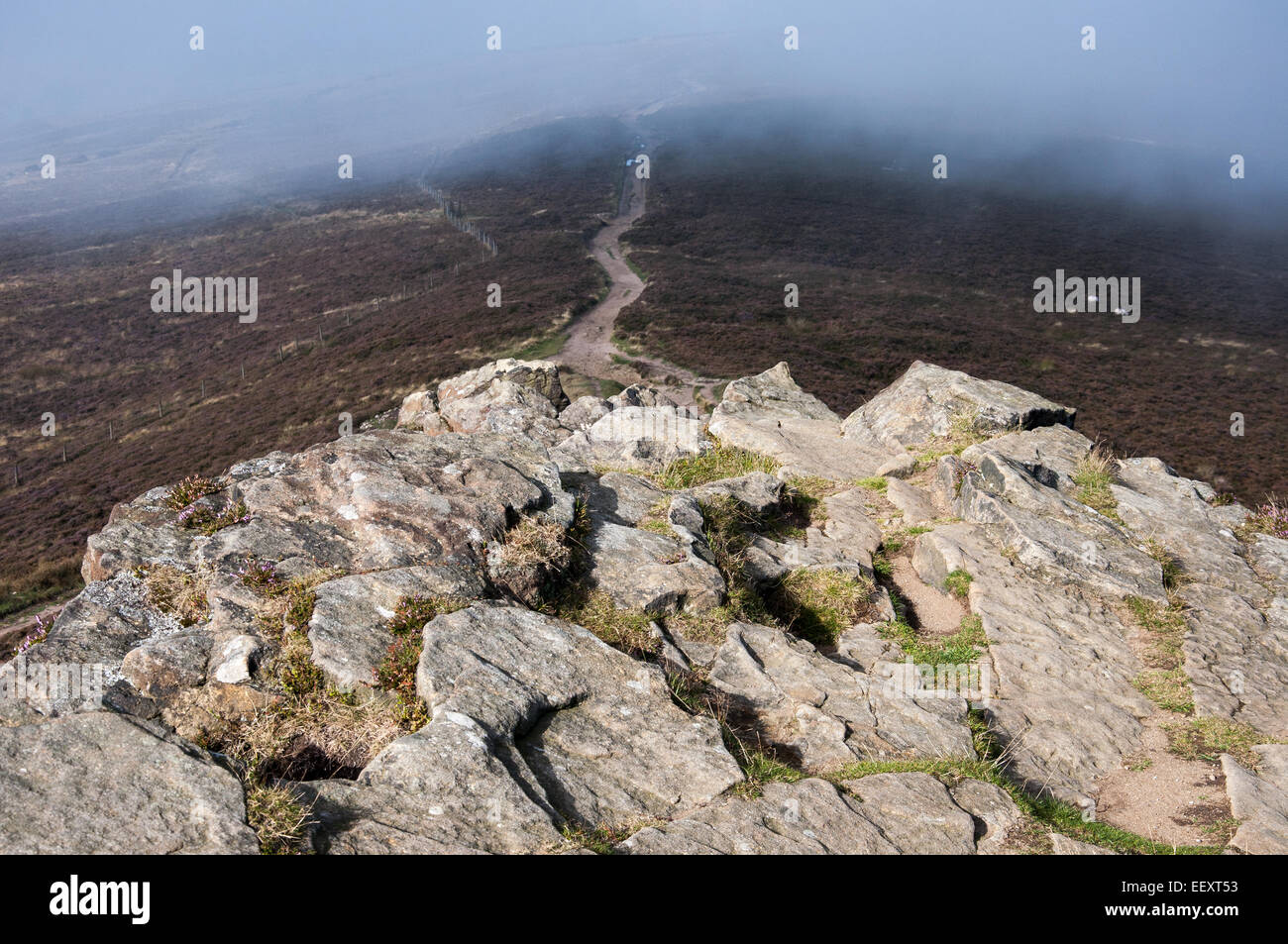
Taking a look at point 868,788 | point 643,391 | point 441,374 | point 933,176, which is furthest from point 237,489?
Result: point 933,176

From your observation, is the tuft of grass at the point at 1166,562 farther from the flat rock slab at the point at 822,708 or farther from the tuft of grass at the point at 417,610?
the tuft of grass at the point at 417,610

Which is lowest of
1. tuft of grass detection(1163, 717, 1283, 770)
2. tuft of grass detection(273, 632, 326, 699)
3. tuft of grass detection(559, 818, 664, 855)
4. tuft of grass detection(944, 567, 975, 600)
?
tuft of grass detection(1163, 717, 1283, 770)

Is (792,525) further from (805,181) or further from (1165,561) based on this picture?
(805,181)

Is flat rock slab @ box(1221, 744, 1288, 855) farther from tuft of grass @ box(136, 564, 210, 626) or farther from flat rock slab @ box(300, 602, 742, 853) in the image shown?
tuft of grass @ box(136, 564, 210, 626)

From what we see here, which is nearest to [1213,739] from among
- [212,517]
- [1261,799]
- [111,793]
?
[1261,799]

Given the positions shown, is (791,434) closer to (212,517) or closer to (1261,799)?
(1261,799)

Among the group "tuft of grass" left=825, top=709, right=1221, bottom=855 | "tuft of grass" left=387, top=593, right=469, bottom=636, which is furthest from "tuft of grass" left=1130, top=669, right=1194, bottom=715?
"tuft of grass" left=387, top=593, right=469, bottom=636

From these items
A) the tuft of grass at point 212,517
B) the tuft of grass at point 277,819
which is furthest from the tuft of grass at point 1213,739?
the tuft of grass at point 212,517
